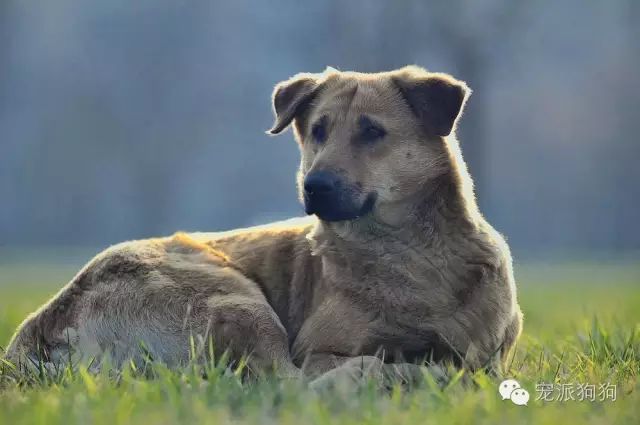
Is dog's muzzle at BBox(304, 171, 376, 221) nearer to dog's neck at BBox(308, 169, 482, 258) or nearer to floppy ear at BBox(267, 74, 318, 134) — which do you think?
dog's neck at BBox(308, 169, 482, 258)

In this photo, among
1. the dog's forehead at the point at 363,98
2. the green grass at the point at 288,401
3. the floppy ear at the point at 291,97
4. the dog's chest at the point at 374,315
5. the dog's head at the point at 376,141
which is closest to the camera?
the green grass at the point at 288,401

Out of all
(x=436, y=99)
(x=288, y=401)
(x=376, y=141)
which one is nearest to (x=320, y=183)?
(x=376, y=141)

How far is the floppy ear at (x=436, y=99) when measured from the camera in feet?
15.1

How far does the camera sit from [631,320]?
7.82m

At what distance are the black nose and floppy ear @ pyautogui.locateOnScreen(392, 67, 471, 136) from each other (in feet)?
1.99

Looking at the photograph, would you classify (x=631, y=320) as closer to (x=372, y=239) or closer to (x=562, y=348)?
(x=562, y=348)

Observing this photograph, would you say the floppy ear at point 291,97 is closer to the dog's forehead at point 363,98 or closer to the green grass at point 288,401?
the dog's forehead at point 363,98

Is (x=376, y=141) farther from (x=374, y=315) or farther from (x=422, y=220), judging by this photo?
(x=374, y=315)

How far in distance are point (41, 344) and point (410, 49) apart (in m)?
12.1

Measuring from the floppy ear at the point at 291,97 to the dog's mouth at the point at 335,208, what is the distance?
0.72 m

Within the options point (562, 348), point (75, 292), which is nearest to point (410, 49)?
point (562, 348)

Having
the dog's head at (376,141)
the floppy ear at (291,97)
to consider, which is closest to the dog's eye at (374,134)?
the dog's head at (376,141)

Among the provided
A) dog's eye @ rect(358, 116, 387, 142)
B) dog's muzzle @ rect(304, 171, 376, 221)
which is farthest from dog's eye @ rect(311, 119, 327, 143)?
dog's muzzle @ rect(304, 171, 376, 221)

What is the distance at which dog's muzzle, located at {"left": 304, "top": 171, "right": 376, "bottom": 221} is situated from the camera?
4328 millimetres
